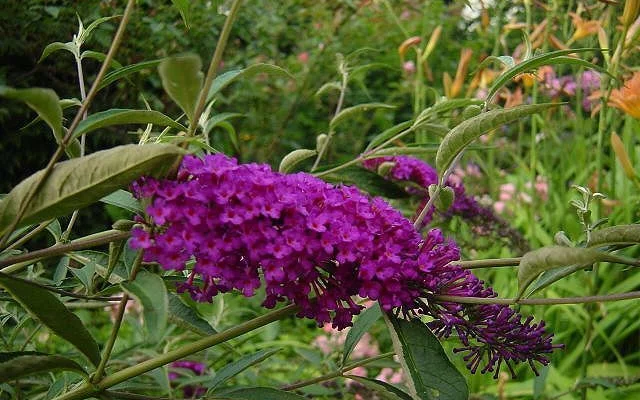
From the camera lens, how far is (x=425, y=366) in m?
0.78

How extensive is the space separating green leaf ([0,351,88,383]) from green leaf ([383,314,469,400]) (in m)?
0.32

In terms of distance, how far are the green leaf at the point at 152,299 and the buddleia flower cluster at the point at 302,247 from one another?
0.07ft

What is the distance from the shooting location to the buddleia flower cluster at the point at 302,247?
74 centimetres

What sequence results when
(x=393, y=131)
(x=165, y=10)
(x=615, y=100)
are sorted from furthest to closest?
(x=165, y=10), (x=615, y=100), (x=393, y=131)

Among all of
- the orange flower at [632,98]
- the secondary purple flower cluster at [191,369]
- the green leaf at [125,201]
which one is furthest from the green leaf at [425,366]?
the secondary purple flower cluster at [191,369]

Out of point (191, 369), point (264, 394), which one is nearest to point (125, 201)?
point (264, 394)

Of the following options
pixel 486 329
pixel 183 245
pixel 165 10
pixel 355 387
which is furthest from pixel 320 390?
pixel 165 10

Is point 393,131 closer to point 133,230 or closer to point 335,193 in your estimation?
point 335,193

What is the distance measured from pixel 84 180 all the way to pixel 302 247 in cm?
21

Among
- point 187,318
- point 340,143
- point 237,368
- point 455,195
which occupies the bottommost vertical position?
point 340,143


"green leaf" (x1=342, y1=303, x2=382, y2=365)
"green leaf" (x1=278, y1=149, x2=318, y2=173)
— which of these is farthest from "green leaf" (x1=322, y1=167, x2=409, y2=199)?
"green leaf" (x1=342, y1=303, x2=382, y2=365)

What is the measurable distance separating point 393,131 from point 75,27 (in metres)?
1.40

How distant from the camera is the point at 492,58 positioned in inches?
38.4

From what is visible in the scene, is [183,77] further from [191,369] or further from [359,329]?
[191,369]
